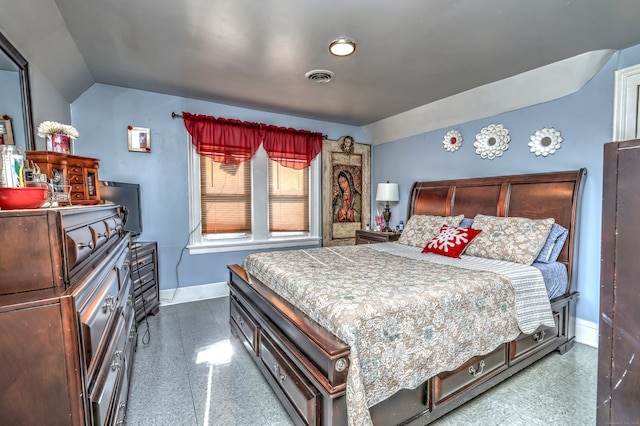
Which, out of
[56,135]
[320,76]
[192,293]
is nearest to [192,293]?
[192,293]

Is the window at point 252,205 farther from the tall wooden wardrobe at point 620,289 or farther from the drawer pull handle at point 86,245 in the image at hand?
the tall wooden wardrobe at point 620,289

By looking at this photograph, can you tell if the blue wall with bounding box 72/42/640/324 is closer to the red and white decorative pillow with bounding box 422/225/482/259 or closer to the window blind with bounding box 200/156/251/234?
the window blind with bounding box 200/156/251/234

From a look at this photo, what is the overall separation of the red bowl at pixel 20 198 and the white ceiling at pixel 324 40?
55.5 inches

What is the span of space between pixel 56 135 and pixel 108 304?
38.9 inches

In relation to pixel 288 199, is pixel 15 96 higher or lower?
higher

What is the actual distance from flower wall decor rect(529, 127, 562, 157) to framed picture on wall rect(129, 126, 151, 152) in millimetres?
4237

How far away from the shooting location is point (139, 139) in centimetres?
333

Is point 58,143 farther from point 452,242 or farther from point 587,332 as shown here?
point 587,332

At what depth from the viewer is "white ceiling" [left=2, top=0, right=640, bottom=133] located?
1.85 metres

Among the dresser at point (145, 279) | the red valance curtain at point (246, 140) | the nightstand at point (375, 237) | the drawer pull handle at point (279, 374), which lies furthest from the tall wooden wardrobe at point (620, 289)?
the red valance curtain at point (246, 140)

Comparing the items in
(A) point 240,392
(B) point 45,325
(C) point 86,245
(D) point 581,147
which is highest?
(D) point 581,147

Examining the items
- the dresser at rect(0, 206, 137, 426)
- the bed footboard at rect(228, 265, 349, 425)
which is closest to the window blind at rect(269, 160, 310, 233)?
the bed footboard at rect(228, 265, 349, 425)

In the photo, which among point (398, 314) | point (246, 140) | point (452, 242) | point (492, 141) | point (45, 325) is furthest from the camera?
point (246, 140)

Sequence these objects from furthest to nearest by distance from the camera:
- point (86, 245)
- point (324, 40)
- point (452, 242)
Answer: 1. point (452, 242)
2. point (324, 40)
3. point (86, 245)
